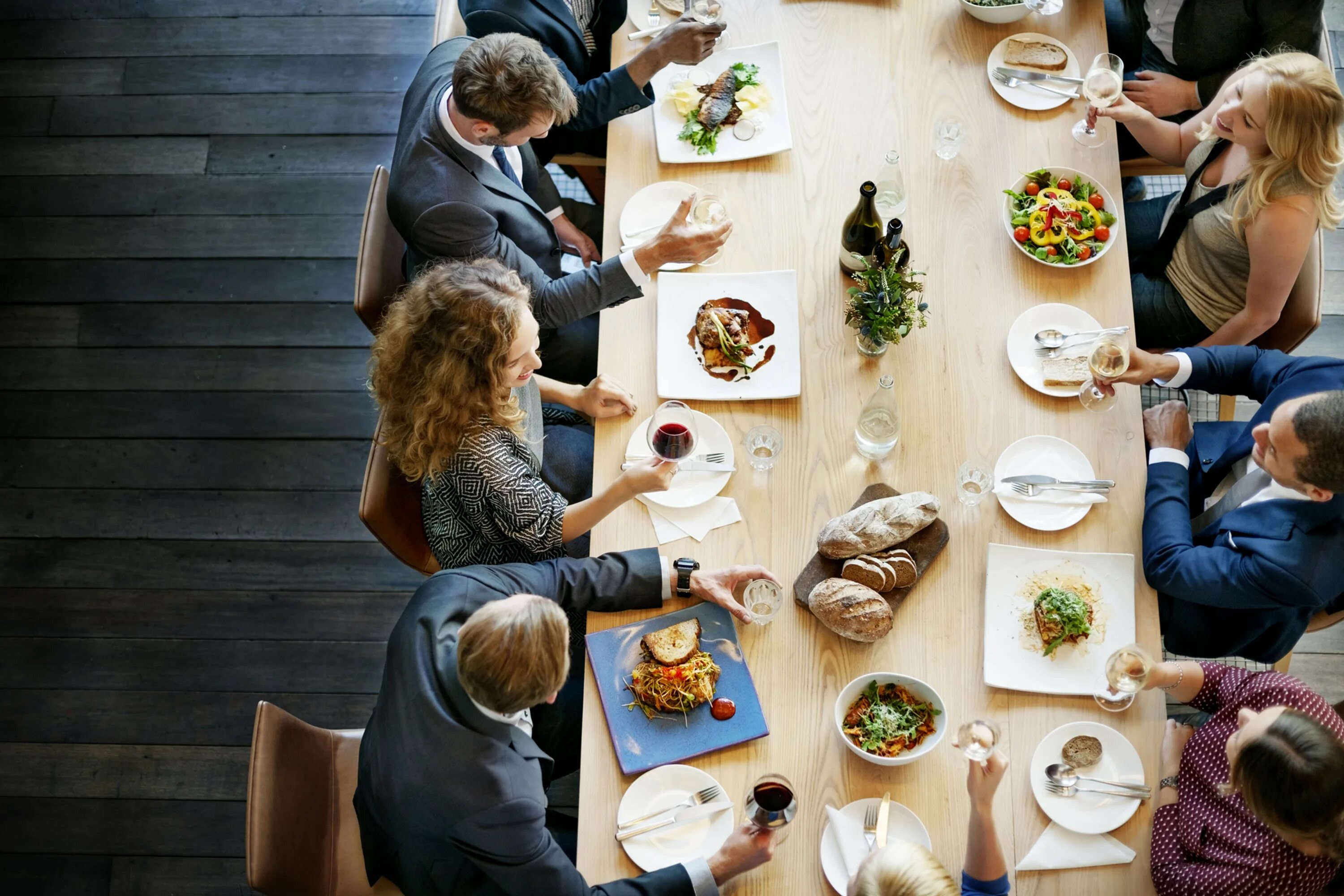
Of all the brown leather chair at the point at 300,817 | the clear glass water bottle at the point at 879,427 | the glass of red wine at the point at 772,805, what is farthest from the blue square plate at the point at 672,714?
the brown leather chair at the point at 300,817

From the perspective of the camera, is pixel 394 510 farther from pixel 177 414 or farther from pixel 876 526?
pixel 177 414

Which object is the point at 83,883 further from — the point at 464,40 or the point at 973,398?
the point at 973,398

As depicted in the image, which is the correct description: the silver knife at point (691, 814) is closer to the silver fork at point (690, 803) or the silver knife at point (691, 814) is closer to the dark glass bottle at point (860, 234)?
the silver fork at point (690, 803)

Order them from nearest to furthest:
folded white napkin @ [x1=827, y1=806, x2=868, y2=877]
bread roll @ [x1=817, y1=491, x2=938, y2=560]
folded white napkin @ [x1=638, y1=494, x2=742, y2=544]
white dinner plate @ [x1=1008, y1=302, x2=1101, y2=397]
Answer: folded white napkin @ [x1=827, y1=806, x2=868, y2=877] < bread roll @ [x1=817, y1=491, x2=938, y2=560] < folded white napkin @ [x1=638, y1=494, x2=742, y2=544] < white dinner plate @ [x1=1008, y1=302, x2=1101, y2=397]

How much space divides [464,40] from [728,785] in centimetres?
201

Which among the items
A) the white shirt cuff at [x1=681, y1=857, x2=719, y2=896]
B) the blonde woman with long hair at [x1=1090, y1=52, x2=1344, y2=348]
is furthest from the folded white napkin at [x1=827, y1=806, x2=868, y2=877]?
the blonde woman with long hair at [x1=1090, y1=52, x2=1344, y2=348]

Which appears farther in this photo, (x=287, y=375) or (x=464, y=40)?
(x=287, y=375)

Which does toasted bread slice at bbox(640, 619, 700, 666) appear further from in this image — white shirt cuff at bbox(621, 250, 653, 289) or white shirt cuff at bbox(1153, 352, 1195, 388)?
white shirt cuff at bbox(1153, 352, 1195, 388)

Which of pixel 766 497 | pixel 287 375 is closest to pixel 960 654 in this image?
pixel 766 497

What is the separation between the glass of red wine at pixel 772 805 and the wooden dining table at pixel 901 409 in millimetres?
114

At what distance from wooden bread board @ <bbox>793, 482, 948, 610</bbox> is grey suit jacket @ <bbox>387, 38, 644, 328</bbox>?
2.65 ft

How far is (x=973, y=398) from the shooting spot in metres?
2.30

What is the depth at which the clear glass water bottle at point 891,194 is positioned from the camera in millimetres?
2465

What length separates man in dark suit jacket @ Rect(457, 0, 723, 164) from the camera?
2.63m
